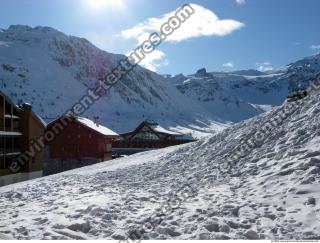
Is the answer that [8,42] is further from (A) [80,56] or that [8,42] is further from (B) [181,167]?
(B) [181,167]

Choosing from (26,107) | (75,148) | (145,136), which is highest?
(26,107)

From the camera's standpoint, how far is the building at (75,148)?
47.8 m

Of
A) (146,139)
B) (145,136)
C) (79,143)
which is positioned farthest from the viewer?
(145,136)

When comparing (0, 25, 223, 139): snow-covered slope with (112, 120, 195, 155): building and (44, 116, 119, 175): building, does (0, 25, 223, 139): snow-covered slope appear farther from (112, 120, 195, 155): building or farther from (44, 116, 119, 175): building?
(44, 116, 119, 175): building

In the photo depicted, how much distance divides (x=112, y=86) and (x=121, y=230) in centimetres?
17027

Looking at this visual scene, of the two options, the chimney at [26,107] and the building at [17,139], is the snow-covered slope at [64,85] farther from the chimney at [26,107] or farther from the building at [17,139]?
the chimney at [26,107]

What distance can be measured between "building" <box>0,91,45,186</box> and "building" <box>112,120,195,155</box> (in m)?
23.9

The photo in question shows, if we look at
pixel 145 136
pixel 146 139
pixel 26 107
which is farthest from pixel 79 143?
pixel 145 136

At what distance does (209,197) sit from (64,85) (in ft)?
477

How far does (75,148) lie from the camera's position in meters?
48.3

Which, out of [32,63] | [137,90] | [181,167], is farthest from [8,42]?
[181,167]

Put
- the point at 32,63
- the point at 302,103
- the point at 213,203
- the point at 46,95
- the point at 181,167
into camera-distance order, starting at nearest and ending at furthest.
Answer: the point at 213,203, the point at 181,167, the point at 302,103, the point at 46,95, the point at 32,63

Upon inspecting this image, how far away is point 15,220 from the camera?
1073 cm

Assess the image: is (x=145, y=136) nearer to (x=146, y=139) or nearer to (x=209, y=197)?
(x=146, y=139)
